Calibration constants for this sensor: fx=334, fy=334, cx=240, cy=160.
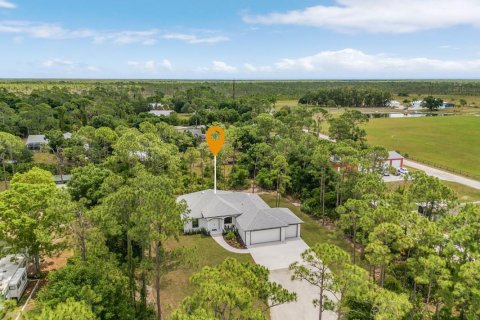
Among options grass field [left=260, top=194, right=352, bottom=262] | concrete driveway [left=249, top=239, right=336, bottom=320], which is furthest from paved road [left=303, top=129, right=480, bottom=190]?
concrete driveway [left=249, top=239, right=336, bottom=320]

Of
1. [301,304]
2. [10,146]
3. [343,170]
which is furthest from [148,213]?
[10,146]

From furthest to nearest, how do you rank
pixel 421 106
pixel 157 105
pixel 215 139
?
pixel 421 106 < pixel 157 105 < pixel 215 139

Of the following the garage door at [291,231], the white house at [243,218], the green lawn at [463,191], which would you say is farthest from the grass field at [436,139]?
the white house at [243,218]

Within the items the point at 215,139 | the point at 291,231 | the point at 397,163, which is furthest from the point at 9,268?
the point at 397,163

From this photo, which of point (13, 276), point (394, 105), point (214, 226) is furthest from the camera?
point (394, 105)

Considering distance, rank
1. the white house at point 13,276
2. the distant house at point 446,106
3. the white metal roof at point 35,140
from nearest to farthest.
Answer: the white house at point 13,276 → the white metal roof at point 35,140 → the distant house at point 446,106

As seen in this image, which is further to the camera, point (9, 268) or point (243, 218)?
point (243, 218)

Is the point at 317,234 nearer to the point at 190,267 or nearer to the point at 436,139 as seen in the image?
the point at 190,267

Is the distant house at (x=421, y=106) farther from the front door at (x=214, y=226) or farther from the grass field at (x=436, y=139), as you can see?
the front door at (x=214, y=226)
